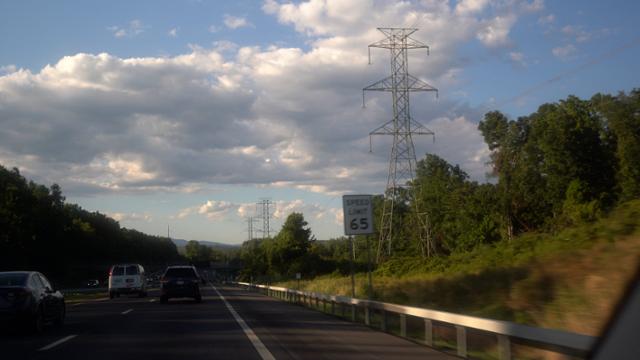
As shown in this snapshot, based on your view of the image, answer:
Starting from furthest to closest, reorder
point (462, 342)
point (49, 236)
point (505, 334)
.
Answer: point (49, 236)
point (462, 342)
point (505, 334)

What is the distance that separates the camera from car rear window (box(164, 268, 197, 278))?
31.3 meters

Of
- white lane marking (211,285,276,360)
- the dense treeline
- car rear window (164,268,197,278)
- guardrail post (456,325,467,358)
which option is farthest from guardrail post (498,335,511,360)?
the dense treeline

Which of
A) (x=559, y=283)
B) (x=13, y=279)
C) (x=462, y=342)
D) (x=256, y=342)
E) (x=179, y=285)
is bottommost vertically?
(x=256, y=342)

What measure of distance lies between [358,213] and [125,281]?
77.9 ft

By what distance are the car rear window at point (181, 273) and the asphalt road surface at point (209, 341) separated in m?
10.4

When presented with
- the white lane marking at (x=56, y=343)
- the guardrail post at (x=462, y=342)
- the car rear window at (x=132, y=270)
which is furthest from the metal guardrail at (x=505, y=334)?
the car rear window at (x=132, y=270)

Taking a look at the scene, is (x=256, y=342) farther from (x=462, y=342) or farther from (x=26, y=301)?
(x=26, y=301)

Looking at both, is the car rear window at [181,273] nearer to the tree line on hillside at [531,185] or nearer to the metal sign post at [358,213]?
the metal sign post at [358,213]

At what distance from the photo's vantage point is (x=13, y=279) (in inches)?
660

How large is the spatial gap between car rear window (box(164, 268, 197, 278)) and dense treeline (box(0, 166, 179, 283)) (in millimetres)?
54459

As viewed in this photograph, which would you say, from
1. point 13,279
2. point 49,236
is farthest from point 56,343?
point 49,236

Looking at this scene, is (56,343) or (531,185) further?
(531,185)

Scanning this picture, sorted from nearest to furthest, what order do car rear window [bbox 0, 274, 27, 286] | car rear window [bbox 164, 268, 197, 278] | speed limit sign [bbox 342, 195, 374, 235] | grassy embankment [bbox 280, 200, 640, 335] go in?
grassy embankment [bbox 280, 200, 640, 335], car rear window [bbox 0, 274, 27, 286], speed limit sign [bbox 342, 195, 374, 235], car rear window [bbox 164, 268, 197, 278]

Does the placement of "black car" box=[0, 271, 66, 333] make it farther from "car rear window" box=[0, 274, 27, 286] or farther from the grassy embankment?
the grassy embankment
